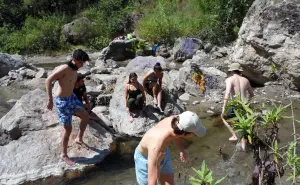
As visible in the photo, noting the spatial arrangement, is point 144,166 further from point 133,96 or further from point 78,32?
point 78,32

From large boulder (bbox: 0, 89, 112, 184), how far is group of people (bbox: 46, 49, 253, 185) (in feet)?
0.66

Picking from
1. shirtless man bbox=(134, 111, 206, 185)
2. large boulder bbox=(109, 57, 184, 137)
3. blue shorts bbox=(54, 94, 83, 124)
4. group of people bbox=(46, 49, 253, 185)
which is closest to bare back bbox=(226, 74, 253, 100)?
group of people bbox=(46, 49, 253, 185)

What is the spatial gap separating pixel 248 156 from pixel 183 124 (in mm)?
3180

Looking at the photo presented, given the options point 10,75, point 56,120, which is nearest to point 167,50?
point 10,75

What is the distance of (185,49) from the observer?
50.8 feet

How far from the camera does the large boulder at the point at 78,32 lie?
916 inches

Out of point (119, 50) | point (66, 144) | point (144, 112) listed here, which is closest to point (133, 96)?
point (144, 112)

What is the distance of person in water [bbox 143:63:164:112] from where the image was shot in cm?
771

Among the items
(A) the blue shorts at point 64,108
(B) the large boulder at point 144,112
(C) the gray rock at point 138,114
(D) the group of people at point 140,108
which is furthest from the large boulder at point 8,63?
(A) the blue shorts at point 64,108

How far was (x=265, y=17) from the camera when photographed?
9359mm

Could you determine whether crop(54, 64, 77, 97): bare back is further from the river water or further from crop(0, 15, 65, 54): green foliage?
crop(0, 15, 65, 54): green foliage

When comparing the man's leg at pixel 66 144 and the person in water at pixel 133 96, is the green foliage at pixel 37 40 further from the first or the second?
the man's leg at pixel 66 144

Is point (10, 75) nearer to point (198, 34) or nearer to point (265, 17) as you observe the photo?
point (198, 34)

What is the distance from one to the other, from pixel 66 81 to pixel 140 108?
2.35 meters
